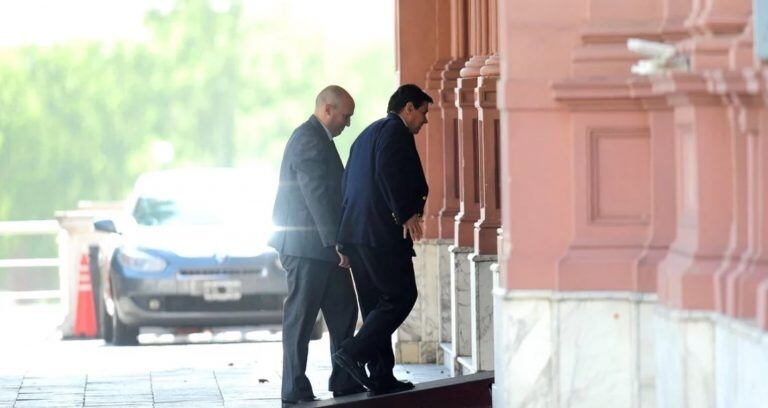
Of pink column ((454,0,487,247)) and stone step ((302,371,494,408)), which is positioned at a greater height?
pink column ((454,0,487,247))

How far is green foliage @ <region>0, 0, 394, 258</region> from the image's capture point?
6262 centimetres

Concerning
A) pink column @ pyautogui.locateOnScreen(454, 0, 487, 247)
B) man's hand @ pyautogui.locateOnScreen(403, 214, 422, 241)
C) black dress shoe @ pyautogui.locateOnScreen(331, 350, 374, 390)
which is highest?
pink column @ pyautogui.locateOnScreen(454, 0, 487, 247)

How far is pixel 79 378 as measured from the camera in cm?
1437

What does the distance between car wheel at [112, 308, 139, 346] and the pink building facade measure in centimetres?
857

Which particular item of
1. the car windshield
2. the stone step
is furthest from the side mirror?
the stone step

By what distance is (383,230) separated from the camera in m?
11.7

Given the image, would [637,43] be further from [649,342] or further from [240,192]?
[240,192]

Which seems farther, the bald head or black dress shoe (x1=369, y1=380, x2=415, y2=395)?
the bald head

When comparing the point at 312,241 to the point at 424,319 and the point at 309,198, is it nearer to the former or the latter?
the point at 309,198

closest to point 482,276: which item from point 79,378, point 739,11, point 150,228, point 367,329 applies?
point 367,329

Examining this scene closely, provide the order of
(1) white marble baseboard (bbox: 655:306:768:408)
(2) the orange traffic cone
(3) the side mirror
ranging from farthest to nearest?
(2) the orange traffic cone → (3) the side mirror → (1) white marble baseboard (bbox: 655:306:768:408)

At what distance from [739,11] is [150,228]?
1041cm

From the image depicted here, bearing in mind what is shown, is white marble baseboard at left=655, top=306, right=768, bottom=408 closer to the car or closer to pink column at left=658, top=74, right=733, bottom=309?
pink column at left=658, top=74, right=733, bottom=309

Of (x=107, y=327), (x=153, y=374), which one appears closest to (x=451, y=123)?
(x=153, y=374)
